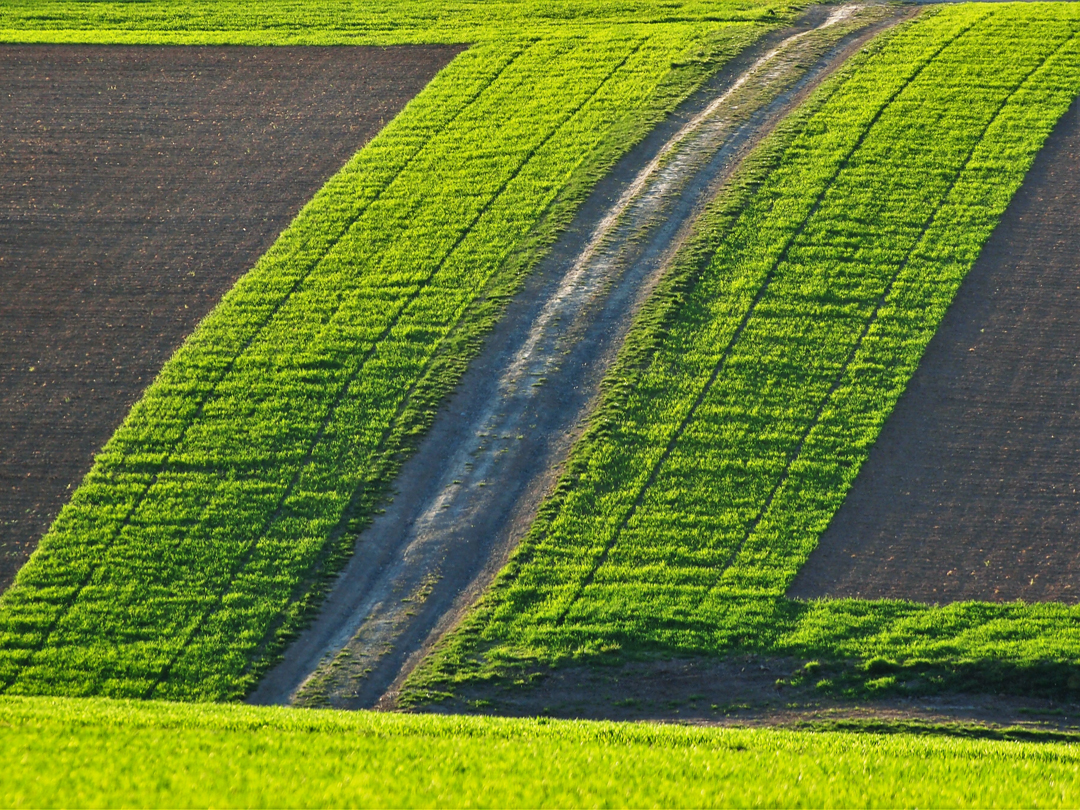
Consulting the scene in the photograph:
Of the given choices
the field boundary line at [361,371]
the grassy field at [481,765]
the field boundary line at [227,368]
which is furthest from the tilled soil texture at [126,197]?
the grassy field at [481,765]

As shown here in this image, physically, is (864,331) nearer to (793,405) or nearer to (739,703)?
(793,405)

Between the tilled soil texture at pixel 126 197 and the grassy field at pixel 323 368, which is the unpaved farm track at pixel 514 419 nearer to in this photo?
the grassy field at pixel 323 368

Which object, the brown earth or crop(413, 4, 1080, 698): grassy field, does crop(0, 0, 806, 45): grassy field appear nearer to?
crop(413, 4, 1080, 698): grassy field

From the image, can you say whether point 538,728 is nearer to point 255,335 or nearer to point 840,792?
point 840,792

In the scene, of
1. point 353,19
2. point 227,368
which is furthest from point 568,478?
point 353,19

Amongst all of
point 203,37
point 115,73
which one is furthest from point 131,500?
point 203,37

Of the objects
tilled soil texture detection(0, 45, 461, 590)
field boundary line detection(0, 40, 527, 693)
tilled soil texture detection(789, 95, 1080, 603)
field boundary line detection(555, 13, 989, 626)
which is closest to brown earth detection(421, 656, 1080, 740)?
field boundary line detection(555, 13, 989, 626)
